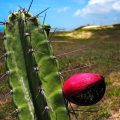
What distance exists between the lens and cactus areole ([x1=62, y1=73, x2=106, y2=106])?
6.16 meters

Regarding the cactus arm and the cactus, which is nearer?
the cactus

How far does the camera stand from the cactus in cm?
618

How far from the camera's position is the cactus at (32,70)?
6176 millimetres

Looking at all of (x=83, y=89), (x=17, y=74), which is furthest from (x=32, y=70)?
(x=83, y=89)

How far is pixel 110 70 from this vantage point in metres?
28.4

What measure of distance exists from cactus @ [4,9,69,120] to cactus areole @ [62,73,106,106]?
0.42 ft

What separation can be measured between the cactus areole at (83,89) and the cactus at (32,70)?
0.13 meters

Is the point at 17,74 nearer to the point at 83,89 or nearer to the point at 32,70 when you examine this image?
the point at 32,70

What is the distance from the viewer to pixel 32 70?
6238 mm

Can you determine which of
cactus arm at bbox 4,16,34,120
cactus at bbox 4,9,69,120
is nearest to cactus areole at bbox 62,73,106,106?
cactus at bbox 4,9,69,120

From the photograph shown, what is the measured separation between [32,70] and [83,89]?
768mm

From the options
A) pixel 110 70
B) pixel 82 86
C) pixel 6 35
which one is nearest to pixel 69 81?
pixel 82 86

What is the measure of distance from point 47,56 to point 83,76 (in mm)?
583

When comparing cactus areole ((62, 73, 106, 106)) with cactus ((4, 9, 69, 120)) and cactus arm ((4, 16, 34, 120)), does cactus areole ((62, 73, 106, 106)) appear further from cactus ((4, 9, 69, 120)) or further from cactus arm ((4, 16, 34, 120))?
cactus arm ((4, 16, 34, 120))
